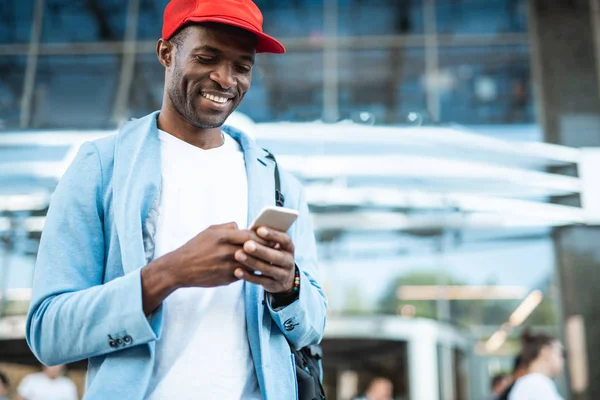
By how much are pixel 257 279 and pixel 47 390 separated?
7.17 meters

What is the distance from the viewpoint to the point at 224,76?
1.50 meters

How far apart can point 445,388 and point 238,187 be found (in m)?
9.09

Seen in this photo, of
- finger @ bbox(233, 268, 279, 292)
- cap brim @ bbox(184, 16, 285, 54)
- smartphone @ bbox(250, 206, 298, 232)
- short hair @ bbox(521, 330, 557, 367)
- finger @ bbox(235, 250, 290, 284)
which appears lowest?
finger @ bbox(233, 268, 279, 292)

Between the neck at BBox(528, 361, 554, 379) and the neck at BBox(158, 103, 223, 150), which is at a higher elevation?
the neck at BBox(158, 103, 223, 150)

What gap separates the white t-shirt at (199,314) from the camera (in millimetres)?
1345

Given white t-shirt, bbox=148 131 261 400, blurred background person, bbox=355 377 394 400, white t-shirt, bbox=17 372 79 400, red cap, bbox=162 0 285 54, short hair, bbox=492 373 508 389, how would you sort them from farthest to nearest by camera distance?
short hair, bbox=492 373 508 389 < blurred background person, bbox=355 377 394 400 < white t-shirt, bbox=17 372 79 400 < red cap, bbox=162 0 285 54 < white t-shirt, bbox=148 131 261 400

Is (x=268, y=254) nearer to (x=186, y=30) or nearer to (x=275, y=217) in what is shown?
(x=275, y=217)

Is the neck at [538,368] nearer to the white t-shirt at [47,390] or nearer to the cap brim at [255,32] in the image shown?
the cap brim at [255,32]

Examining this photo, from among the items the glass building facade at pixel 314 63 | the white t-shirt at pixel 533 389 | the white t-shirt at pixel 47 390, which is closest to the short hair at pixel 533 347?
the white t-shirt at pixel 533 389

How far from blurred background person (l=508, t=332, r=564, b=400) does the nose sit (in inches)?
156

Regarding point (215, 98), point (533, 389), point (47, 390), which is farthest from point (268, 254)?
point (47, 390)

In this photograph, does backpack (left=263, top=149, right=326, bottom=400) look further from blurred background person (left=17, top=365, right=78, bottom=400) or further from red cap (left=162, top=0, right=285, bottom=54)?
blurred background person (left=17, top=365, right=78, bottom=400)

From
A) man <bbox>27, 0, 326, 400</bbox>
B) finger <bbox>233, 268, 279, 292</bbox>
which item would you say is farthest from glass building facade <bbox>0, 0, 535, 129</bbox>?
finger <bbox>233, 268, 279, 292</bbox>

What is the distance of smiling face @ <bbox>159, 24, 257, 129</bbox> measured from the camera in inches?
58.3
